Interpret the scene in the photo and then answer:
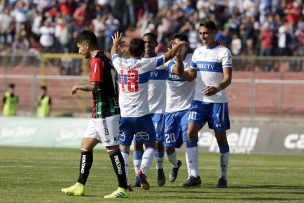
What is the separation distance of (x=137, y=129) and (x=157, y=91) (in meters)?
2.07

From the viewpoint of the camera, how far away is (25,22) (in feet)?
133

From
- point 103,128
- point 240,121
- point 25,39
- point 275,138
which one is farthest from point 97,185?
point 25,39

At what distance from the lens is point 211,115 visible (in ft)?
56.6

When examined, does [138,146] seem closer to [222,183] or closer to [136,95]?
[136,95]

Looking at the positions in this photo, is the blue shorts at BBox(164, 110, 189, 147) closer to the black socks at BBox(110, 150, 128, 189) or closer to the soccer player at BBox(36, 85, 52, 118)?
the black socks at BBox(110, 150, 128, 189)

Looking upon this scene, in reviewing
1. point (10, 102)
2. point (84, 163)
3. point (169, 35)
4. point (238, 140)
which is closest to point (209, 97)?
point (84, 163)

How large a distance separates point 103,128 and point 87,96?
67.9 ft

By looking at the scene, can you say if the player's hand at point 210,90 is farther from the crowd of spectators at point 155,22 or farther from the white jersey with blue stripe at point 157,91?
the crowd of spectators at point 155,22

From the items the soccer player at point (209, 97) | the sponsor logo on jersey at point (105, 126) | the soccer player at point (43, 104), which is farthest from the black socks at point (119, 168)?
the soccer player at point (43, 104)

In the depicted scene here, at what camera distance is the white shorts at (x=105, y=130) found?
14.3 metres

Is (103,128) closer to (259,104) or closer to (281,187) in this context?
(281,187)

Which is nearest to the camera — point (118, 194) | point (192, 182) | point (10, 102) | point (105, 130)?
point (118, 194)

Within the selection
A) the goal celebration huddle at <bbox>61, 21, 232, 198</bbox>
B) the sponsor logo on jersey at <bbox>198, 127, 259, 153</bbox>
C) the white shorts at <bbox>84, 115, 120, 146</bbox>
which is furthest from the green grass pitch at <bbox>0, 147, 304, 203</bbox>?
the sponsor logo on jersey at <bbox>198, 127, 259, 153</bbox>

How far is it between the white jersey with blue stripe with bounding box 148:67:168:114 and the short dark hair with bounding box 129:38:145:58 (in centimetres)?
222
